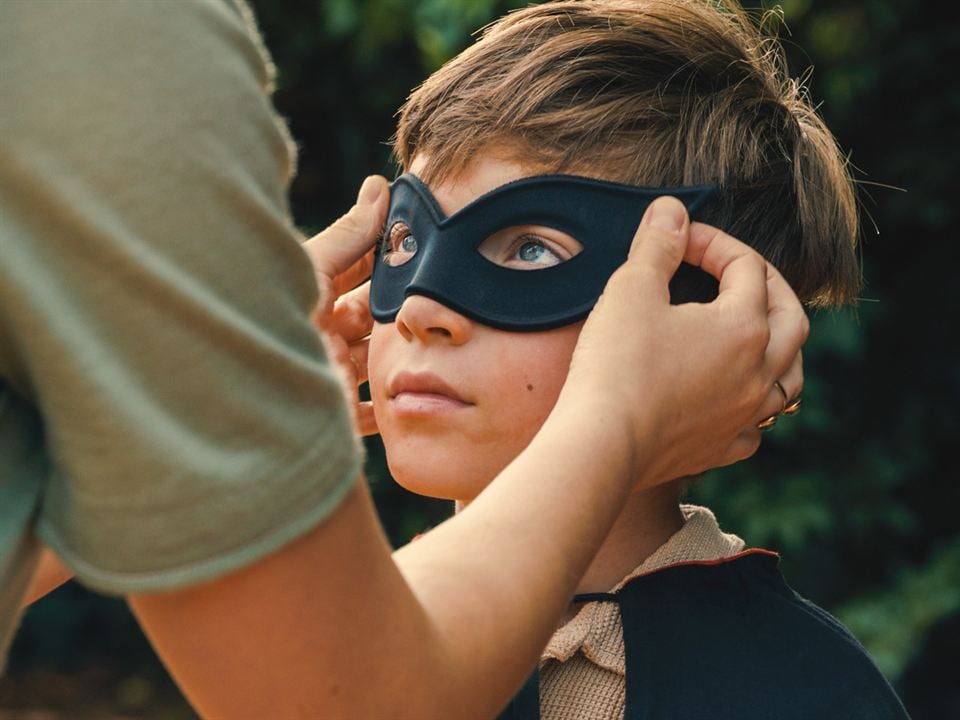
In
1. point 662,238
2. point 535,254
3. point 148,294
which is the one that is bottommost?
point 535,254

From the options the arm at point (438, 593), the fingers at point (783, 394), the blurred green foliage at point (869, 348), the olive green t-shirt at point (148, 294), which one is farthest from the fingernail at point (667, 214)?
the blurred green foliage at point (869, 348)

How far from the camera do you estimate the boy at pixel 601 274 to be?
1.61 m

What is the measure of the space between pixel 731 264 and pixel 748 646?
0.49 m

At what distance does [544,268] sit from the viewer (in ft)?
5.66

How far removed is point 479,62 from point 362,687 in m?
1.31

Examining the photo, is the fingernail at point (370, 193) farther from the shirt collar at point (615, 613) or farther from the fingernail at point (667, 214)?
the shirt collar at point (615, 613)

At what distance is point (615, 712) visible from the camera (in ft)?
5.21

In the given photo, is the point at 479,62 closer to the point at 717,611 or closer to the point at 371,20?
the point at 717,611

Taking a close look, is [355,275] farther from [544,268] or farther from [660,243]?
[660,243]

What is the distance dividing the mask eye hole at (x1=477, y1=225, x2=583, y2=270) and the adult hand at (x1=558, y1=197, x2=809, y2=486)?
123 millimetres

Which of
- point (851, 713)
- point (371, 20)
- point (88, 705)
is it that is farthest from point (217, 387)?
point (88, 705)

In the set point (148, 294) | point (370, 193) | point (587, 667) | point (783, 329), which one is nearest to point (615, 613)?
point (587, 667)

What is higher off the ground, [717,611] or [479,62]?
[479,62]

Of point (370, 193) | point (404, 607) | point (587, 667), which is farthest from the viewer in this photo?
point (370, 193)
